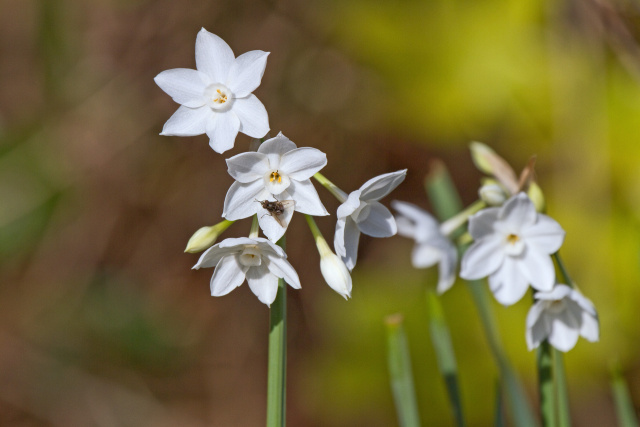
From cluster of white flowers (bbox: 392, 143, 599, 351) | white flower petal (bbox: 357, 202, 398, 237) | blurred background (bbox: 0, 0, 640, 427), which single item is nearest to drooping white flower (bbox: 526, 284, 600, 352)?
cluster of white flowers (bbox: 392, 143, 599, 351)

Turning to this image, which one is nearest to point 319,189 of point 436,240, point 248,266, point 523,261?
point 436,240

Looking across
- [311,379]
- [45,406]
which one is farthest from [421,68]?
[45,406]

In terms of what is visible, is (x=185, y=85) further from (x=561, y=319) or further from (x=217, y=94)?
(x=561, y=319)

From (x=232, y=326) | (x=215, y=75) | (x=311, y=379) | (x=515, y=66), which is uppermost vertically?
(x=515, y=66)

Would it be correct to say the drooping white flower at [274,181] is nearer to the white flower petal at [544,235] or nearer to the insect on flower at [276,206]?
the insect on flower at [276,206]

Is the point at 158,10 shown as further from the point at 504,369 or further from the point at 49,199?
the point at 504,369

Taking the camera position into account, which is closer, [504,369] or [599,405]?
[504,369]

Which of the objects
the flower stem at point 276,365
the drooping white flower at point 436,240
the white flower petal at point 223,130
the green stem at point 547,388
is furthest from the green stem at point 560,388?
the white flower petal at point 223,130

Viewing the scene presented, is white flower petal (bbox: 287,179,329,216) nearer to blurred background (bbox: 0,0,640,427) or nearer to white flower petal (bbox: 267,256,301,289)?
white flower petal (bbox: 267,256,301,289)
